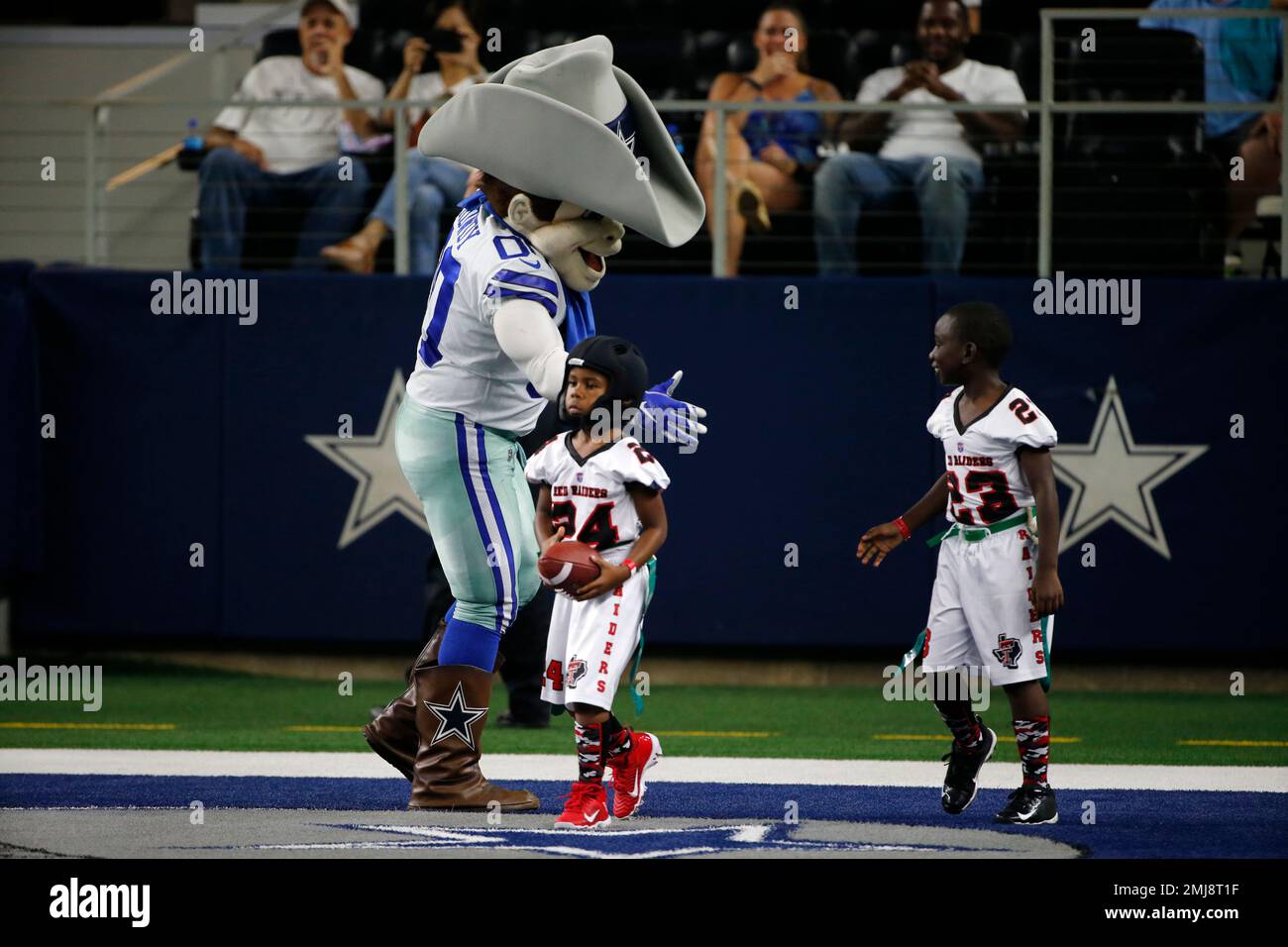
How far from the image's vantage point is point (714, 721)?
30.4ft

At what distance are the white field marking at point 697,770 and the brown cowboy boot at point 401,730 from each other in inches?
30.5

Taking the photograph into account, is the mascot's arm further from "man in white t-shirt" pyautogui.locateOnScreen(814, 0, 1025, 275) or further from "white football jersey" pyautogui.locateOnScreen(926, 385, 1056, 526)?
"man in white t-shirt" pyautogui.locateOnScreen(814, 0, 1025, 275)

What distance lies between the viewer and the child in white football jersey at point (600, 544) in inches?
223

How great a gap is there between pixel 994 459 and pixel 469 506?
1.73 meters

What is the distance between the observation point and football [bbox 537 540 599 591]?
564cm

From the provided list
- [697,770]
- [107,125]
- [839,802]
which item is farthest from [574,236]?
[107,125]

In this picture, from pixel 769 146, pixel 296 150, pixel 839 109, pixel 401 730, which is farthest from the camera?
pixel 296 150

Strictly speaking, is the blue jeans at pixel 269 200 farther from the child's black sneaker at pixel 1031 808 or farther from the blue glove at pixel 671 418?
the child's black sneaker at pixel 1031 808

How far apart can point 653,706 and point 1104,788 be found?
3404 millimetres

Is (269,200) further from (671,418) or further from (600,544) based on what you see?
(671,418)

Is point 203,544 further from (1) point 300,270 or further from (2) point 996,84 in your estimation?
(2) point 996,84

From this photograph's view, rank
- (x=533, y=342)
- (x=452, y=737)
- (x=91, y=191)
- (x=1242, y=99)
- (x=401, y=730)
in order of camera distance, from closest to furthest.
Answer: (x=533, y=342)
(x=452, y=737)
(x=401, y=730)
(x=91, y=191)
(x=1242, y=99)

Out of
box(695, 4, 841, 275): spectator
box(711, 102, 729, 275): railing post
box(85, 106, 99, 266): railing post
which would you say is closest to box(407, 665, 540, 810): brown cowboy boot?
box(711, 102, 729, 275): railing post

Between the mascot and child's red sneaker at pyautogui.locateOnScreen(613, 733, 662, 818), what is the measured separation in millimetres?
342
